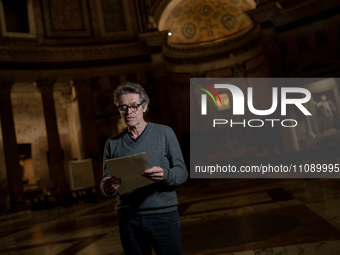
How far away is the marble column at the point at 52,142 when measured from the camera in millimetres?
17141

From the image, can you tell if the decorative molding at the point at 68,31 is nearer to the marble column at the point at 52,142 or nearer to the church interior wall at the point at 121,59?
the church interior wall at the point at 121,59

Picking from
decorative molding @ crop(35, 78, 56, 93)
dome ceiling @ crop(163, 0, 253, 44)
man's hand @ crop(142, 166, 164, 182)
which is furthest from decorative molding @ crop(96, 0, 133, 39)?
man's hand @ crop(142, 166, 164, 182)

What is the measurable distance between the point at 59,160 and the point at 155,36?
8475 millimetres

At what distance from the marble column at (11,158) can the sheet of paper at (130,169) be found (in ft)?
51.9

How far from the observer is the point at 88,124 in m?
18.1

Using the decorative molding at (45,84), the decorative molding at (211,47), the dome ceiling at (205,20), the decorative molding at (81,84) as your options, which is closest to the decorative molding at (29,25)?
the decorative molding at (45,84)

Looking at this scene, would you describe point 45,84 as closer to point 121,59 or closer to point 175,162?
point 121,59

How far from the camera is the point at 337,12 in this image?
16.3 m

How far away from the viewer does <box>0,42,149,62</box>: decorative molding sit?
55.8ft

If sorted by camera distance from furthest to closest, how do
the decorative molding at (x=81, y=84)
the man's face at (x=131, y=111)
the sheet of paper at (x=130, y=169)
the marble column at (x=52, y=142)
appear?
1. the decorative molding at (x=81, y=84)
2. the marble column at (x=52, y=142)
3. the man's face at (x=131, y=111)
4. the sheet of paper at (x=130, y=169)

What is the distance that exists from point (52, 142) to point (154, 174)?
1658 cm

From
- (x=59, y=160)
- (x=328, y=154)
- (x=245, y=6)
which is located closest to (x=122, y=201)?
(x=328, y=154)

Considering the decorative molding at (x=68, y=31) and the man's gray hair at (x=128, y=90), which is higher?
the decorative molding at (x=68, y=31)

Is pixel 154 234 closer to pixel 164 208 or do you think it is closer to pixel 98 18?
pixel 164 208
